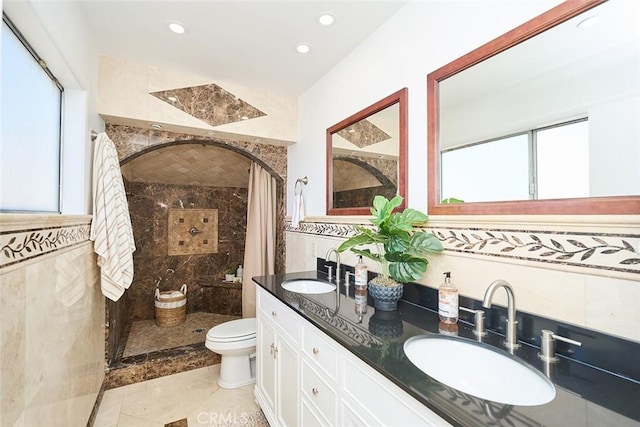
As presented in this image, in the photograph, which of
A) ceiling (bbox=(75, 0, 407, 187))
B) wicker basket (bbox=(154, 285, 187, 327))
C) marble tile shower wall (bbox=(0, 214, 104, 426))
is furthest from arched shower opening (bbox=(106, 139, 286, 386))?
marble tile shower wall (bbox=(0, 214, 104, 426))

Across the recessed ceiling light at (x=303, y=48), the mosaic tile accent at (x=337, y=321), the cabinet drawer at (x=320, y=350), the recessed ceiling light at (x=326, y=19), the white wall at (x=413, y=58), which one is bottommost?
the cabinet drawer at (x=320, y=350)

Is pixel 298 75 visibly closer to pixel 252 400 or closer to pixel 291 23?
pixel 291 23

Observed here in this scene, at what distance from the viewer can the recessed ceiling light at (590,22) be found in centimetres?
89

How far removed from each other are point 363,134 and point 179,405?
2.35 metres

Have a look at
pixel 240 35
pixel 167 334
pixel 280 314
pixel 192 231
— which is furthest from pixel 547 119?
pixel 192 231

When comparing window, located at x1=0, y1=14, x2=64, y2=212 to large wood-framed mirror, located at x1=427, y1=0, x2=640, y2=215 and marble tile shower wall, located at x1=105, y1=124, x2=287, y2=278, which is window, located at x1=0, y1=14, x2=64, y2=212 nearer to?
marble tile shower wall, located at x1=105, y1=124, x2=287, y2=278

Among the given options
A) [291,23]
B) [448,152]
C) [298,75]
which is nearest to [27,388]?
[448,152]

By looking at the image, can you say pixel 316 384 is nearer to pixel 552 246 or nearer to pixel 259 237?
pixel 552 246

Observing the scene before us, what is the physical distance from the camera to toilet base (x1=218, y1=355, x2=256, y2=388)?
2.29 meters

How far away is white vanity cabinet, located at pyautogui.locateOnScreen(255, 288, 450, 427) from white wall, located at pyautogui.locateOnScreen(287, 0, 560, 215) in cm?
85

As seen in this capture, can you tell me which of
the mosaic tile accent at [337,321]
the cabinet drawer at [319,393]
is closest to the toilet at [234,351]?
the mosaic tile accent at [337,321]

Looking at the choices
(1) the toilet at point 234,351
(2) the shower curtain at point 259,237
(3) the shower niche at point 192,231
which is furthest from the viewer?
(3) the shower niche at point 192,231

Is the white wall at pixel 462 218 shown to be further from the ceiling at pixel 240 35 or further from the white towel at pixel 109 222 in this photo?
the white towel at pixel 109 222

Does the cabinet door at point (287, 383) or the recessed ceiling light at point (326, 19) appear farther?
the recessed ceiling light at point (326, 19)
